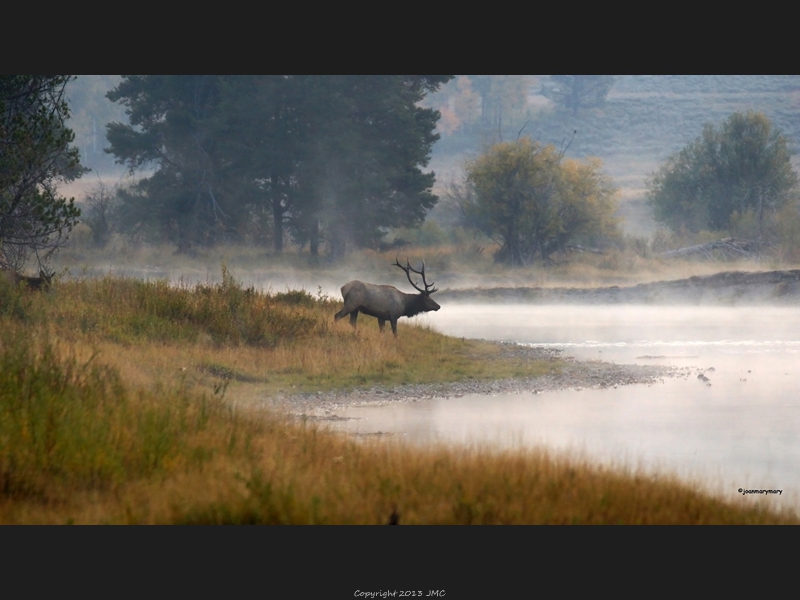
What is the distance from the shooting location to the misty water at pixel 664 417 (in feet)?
36.3

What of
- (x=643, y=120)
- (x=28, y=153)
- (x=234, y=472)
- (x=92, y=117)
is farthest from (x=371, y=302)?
(x=643, y=120)

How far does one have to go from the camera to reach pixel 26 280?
53.3ft

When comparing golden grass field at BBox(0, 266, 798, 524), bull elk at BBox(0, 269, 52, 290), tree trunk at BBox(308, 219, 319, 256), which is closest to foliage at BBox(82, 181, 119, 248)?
tree trunk at BBox(308, 219, 319, 256)

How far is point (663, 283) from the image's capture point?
4084 centimetres

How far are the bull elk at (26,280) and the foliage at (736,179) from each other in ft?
129

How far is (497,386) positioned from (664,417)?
2947 millimetres

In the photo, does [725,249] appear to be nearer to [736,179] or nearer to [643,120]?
[736,179]

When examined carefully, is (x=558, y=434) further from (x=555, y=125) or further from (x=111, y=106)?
(x=555, y=125)

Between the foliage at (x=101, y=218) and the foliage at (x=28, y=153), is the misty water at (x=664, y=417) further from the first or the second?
the foliage at (x=101, y=218)

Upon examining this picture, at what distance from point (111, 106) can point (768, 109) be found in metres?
49.1

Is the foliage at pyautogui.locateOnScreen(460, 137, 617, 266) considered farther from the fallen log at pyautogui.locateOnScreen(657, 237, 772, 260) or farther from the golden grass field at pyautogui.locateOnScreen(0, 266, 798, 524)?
the golden grass field at pyautogui.locateOnScreen(0, 266, 798, 524)

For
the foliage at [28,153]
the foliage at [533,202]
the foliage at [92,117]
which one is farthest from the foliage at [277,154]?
the foliage at [92,117]

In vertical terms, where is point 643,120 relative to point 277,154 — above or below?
above

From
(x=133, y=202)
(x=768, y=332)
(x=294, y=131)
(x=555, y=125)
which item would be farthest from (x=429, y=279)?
(x=555, y=125)
